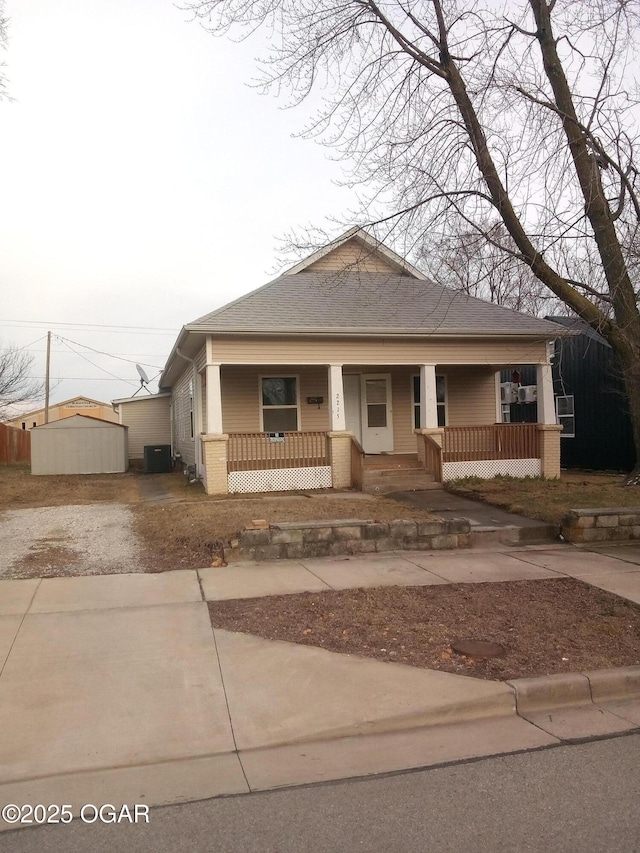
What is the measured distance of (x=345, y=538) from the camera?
891 cm

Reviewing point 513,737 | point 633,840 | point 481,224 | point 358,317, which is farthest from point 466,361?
point 633,840

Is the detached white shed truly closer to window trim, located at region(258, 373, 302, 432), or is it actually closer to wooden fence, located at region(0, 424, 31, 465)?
window trim, located at region(258, 373, 302, 432)

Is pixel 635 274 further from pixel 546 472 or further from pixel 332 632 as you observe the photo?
pixel 332 632

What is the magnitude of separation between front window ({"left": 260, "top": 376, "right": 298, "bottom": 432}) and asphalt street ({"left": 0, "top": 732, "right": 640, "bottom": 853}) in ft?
46.3

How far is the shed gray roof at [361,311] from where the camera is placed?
15031 mm

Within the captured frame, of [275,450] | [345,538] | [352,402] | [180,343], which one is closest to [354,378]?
[352,402]

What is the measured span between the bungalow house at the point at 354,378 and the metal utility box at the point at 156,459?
3952mm

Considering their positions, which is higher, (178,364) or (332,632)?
(178,364)

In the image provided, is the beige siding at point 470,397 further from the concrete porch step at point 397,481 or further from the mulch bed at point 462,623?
the mulch bed at point 462,623

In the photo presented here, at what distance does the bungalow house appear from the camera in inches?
595

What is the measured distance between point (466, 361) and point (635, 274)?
5.29m

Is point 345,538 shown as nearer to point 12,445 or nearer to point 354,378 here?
point 354,378

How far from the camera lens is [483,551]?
9.23 m

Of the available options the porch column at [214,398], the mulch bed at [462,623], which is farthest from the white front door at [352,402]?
the mulch bed at [462,623]
